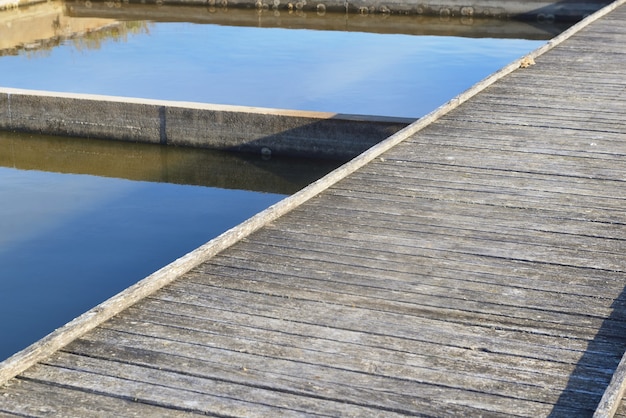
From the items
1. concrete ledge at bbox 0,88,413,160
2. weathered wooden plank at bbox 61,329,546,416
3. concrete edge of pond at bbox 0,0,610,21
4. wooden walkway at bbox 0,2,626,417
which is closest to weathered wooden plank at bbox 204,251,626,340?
wooden walkway at bbox 0,2,626,417

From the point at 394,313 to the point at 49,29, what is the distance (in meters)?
12.4

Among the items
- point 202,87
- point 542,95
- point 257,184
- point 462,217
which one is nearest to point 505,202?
point 462,217

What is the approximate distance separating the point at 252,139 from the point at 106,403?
17.8 ft

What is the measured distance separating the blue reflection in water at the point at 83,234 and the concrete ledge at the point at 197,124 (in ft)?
2.26

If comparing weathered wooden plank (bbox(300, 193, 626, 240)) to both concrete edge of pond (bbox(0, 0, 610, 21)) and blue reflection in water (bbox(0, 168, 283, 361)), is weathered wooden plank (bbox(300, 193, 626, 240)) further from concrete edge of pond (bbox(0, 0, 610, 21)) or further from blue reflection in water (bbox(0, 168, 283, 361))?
concrete edge of pond (bbox(0, 0, 610, 21))

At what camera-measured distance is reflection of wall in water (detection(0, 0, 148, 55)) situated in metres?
13.3

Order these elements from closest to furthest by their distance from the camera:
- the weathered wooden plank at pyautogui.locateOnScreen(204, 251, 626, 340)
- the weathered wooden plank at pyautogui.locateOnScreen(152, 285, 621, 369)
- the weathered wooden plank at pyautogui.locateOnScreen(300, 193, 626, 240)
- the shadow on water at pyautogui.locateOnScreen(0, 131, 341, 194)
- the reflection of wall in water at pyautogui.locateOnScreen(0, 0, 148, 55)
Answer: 1. the weathered wooden plank at pyautogui.locateOnScreen(152, 285, 621, 369)
2. the weathered wooden plank at pyautogui.locateOnScreen(204, 251, 626, 340)
3. the weathered wooden plank at pyautogui.locateOnScreen(300, 193, 626, 240)
4. the shadow on water at pyautogui.locateOnScreen(0, 131, 341, 194)
5. the reflection of wall in water at pyautogui.locateOnScreen(0, 0, 148, 55)

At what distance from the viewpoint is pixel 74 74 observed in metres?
11.2

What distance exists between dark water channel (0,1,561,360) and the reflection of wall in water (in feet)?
0.11

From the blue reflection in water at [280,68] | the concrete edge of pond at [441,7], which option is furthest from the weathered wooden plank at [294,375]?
the concrete edge of pond at [441,7]

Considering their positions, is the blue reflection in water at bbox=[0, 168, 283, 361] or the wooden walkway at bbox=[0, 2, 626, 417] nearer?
the wooden walkway at bbox=[0, 2, 626, 417]

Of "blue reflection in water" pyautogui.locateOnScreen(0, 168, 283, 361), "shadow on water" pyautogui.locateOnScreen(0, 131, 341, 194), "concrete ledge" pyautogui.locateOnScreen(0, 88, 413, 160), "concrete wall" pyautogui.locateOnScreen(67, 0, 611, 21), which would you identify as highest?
"concrete wall" pyautogui.locateOnScreen(67, 0, 611, 21)

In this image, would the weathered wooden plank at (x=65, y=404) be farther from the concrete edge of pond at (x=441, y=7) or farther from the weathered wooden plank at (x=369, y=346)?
the concrete edge of pond at (x=441, y=7)

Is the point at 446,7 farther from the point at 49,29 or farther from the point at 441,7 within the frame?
the point at 49,29
